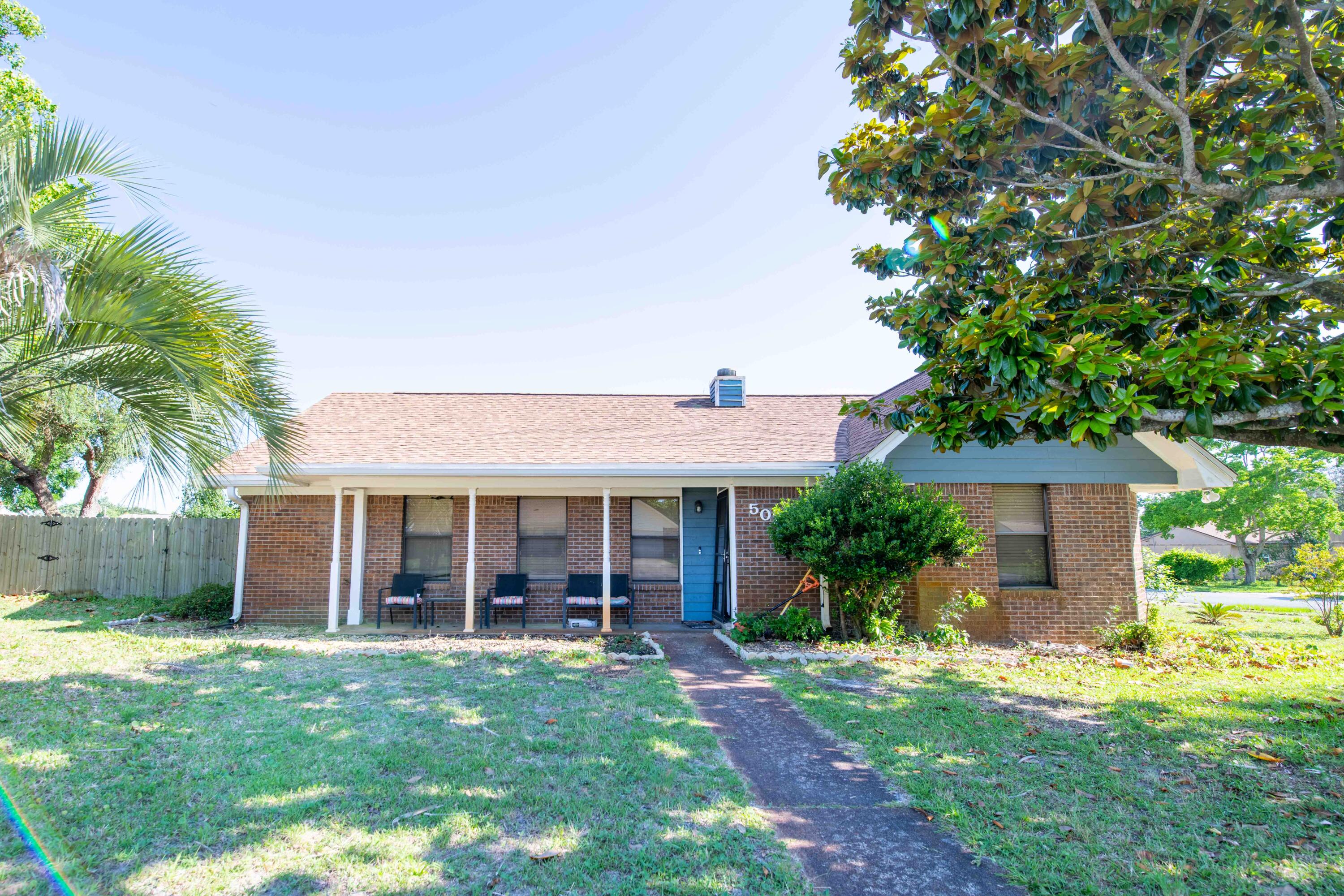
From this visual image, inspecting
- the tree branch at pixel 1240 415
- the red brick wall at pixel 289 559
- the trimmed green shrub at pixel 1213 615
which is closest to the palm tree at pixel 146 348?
the red brick wall at pixel 289 559

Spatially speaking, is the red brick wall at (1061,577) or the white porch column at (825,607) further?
the red brick wall at (1061,577)

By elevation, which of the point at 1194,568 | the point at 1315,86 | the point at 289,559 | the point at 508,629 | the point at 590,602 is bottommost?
the point at 1194,568

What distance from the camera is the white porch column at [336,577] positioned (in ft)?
34.2

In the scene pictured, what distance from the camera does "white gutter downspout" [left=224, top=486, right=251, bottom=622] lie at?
11.0 m

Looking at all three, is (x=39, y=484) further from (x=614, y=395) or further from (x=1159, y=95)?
(x=1159, y=95)

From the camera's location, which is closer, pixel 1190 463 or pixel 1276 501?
pixel 1190 463

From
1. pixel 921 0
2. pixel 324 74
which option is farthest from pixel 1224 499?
pixel 324 74

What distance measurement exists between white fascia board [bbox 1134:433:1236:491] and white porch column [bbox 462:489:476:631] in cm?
970

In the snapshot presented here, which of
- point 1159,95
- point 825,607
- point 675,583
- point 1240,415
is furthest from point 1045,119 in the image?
point 675,583

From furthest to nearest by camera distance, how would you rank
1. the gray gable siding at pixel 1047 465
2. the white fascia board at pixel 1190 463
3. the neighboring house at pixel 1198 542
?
the neighboring house at pixel 1198 542 < the gray gable siding at pixel 1047 465 < the white fascia board at pixel 1190 463

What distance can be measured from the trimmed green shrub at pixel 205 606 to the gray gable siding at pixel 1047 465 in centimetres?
1152

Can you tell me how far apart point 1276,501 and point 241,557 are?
3789 centimetres

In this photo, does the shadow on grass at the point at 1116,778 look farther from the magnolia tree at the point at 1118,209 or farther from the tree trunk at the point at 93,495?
the tree trunk at the point at 93,495

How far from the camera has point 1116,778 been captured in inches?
175
